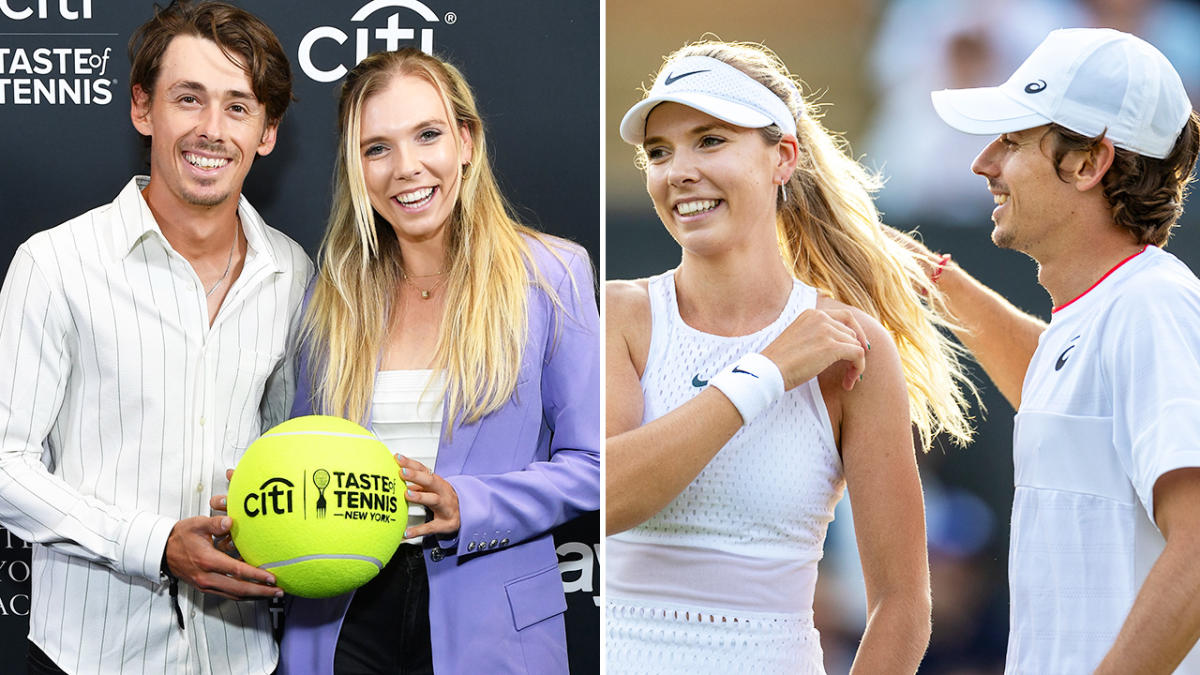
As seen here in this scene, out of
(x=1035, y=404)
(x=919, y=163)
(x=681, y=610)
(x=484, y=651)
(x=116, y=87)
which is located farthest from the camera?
(x=919, y=163)

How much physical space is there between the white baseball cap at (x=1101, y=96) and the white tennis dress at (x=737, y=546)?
443 millimetres

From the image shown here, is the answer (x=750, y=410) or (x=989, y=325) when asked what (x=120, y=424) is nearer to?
(x=750, y=410)

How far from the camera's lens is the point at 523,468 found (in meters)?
2.13

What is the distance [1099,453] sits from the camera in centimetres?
168

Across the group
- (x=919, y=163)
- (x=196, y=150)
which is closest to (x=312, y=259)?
(x=196, y=150)

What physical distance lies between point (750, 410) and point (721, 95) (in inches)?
20.4

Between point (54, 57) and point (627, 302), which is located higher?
point (54, 57)

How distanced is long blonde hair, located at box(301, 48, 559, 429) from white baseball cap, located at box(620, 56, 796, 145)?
41cm

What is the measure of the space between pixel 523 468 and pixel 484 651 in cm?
33

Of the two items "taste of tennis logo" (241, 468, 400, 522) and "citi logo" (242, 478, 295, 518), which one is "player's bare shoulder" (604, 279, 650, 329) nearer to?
"taste of tennis logo" (241, 468, 400, 522)

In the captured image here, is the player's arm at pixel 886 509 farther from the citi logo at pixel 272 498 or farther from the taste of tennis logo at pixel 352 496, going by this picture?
the citi logo at pixel 272 498

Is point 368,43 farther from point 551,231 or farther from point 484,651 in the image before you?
point 484,651

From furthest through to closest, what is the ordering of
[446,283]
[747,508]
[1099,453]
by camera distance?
[446,283] < [747,508] < [1099,453]

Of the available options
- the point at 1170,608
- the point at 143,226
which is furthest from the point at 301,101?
the point at 1170,608
